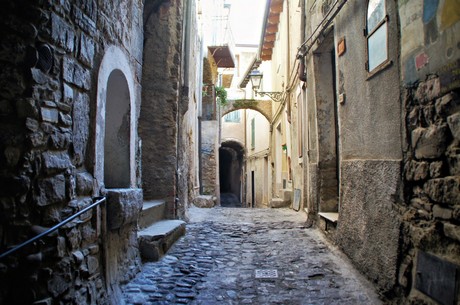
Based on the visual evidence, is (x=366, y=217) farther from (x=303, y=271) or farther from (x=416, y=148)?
(x=416, y=148)

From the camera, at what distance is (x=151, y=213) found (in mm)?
5055

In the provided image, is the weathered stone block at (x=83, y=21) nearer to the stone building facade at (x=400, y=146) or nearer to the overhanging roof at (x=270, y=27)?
the stone building facade at (x=400, y=146)

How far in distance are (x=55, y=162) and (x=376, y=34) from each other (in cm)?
282

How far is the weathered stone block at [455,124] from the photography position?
2049 mm

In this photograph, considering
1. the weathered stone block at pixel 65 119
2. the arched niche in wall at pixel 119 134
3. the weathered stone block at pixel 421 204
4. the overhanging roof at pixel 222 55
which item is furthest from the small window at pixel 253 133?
the weathered stone block at pixel 65 119

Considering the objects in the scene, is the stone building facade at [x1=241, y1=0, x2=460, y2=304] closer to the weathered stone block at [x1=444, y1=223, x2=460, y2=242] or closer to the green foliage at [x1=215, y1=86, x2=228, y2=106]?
the weathered stone block at [x1=444, y1=223, x2=460, y2=242]

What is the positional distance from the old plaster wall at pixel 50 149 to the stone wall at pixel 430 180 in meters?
2.22

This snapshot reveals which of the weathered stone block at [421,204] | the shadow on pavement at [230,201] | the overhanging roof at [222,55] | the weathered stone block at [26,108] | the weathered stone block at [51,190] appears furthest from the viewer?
the shadow on pavement at [230,201]

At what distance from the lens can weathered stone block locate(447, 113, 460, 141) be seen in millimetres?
2049

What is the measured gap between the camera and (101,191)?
9.59ft

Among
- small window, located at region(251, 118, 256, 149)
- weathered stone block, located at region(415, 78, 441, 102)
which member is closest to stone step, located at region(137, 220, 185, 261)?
Result: weathered stone block, located at region(415, 78, 441, 102)

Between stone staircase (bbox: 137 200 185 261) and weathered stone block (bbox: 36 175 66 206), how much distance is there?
6.32ft

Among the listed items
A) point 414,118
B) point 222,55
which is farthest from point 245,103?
point 414,118

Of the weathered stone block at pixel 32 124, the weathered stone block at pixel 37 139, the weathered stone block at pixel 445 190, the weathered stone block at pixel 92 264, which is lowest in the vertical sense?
the weathered stone block at pixel 92 264
